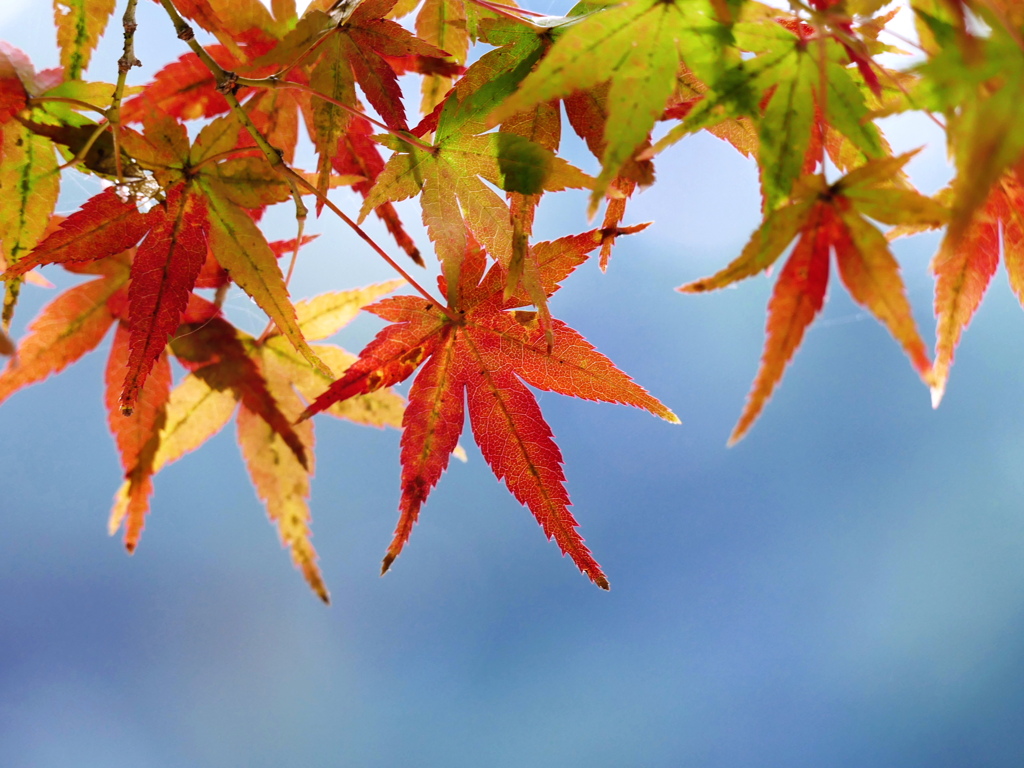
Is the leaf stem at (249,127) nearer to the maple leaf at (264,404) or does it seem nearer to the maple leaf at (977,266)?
the maple leaf at (264,404)

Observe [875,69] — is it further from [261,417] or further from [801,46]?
[261,417]

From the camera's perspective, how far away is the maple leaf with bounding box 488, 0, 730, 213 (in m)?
0.38

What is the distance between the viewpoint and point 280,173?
575 mm

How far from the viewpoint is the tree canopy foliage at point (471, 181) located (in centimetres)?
38

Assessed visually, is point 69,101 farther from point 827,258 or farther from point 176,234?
point 827,258

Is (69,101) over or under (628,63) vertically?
over

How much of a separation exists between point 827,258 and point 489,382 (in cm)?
34

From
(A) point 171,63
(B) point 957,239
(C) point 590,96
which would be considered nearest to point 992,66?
(B) point 957,239

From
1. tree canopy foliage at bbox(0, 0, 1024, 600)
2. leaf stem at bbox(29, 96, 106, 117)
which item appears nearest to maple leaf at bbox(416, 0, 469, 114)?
tree canopy foliage at bbox(0, 0, 1024, 600)

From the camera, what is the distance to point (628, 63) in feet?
1.32

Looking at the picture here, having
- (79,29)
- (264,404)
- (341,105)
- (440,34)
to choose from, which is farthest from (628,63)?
(264,404)

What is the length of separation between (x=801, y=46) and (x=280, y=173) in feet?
1.34

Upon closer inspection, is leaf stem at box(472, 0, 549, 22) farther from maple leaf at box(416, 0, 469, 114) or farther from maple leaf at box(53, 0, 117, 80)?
maple leaf at box(53, 0, 117, 80)

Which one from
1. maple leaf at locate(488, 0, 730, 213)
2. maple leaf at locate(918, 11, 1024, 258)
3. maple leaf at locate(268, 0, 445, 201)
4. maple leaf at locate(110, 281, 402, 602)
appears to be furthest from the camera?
maple leaf at locate(110, 281, 402, 602)
